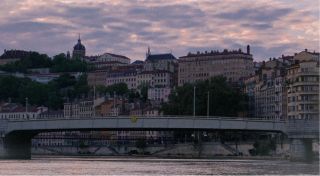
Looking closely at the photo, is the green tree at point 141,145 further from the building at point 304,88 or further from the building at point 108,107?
the building at point 108,107

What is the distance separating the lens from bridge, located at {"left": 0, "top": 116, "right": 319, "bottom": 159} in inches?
3605

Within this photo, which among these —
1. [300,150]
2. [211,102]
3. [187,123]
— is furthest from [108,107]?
[300,150]

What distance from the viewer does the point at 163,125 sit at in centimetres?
9406

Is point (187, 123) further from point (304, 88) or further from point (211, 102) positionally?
point (211, 102)

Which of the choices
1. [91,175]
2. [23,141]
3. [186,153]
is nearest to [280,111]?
[186,153]

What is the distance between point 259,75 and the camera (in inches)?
6934

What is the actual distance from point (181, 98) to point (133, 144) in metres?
9.73

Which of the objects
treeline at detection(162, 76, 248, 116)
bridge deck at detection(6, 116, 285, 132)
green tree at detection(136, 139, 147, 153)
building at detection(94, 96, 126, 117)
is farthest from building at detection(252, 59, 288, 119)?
bridge deck at detection(6, 116, 285, 132)

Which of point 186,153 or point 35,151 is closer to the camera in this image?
point 186,153

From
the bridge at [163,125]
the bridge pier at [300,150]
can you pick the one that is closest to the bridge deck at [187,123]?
the bridge at [163,125]

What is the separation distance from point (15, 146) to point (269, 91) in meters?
68.9

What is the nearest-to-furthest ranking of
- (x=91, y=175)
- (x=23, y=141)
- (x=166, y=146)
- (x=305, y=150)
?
(x=91, y=175) < (x=305, y=150) < (x=23, y=141) < (x=166, y=146)

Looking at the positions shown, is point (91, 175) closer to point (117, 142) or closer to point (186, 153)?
point (186, 153)

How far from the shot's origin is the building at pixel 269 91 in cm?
15662
